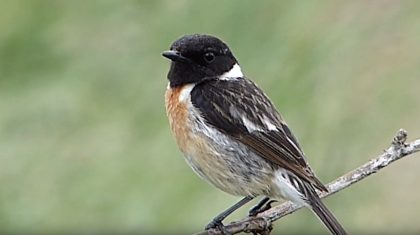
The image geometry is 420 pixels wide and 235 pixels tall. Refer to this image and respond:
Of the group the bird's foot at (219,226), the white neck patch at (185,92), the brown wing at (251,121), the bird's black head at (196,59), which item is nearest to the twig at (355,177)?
the bird's foot at (219,226)

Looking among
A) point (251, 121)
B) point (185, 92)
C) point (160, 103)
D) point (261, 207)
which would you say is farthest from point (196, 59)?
point (160, 103)

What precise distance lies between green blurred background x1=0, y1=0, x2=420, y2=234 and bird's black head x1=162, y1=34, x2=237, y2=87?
6.00ft

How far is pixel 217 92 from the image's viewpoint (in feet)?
19.1

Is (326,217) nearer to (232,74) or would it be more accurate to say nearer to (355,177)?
(355,177)

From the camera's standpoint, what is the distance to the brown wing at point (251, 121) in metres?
5.61

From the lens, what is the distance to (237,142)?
18.6 feet

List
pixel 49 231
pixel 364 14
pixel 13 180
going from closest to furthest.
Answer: pixel 49 231 → pixel 13 180 → pixel 364 14

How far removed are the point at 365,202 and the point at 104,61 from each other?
3059 mm

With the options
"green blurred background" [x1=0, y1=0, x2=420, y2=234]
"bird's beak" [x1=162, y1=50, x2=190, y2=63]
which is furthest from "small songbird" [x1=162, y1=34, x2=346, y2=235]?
"green blurred background" [x1=0, y1=0, x2=420, y2=234]

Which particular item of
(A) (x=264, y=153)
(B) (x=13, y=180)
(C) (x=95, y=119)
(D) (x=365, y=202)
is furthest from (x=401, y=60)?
(A) (x=264, y=153)

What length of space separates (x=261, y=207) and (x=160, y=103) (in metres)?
3.53

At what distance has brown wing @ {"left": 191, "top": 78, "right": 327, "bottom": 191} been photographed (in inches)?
221

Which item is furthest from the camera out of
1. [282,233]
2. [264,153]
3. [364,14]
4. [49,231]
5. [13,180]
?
[364,14]

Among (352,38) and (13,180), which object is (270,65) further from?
(13,180)
